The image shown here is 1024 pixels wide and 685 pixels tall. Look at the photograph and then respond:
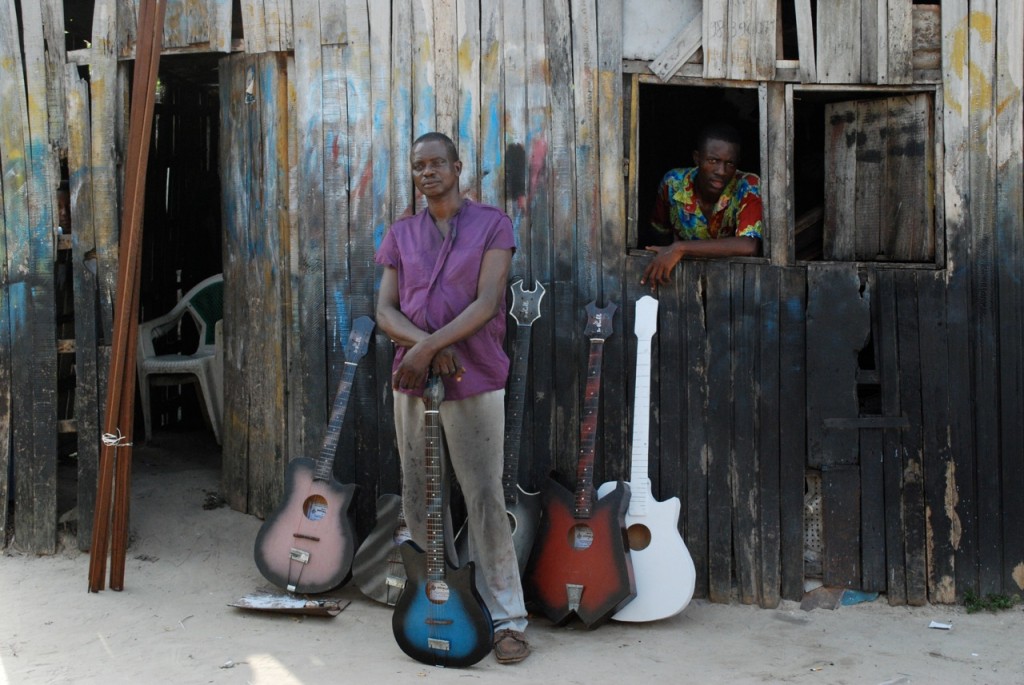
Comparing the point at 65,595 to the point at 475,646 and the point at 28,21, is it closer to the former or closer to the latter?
the point at 475,646

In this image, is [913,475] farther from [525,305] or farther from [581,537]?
[525,305]

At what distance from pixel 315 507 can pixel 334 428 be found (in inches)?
14.8

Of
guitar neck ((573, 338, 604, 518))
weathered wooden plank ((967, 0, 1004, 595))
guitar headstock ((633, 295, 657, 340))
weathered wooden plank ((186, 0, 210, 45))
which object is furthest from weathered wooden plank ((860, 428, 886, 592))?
weathered wooden plank ((186, 0, 210, 45))

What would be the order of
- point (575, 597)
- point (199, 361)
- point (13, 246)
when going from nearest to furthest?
point (575, 597) → point (13, 246) → point (199, 361)

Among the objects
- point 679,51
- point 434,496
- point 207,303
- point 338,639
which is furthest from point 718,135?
point 207,303

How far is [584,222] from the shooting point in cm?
499

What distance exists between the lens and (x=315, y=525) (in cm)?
488

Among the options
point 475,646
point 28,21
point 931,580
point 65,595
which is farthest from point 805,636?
point 28,21

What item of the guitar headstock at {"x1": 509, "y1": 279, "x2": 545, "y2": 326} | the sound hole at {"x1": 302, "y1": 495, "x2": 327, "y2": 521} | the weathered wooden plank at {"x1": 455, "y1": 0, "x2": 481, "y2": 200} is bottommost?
the sound hole at {"x1": 302, "y1": 495, "x2": 327, "y2": 521}

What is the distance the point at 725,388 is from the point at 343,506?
1.87m

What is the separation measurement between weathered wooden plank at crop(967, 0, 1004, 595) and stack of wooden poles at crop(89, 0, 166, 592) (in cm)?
378

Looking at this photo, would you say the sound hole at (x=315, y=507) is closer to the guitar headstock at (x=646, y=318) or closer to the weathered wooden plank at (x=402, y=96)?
the weathered wooden plank at (x=402, y=96)

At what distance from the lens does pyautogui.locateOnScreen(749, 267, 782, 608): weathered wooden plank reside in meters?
5.04

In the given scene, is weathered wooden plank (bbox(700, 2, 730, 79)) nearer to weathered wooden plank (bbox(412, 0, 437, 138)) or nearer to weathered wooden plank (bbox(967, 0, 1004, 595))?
weathered wooden plank (bbox(967, 0, 1004, 595))
